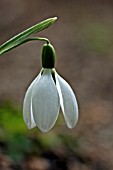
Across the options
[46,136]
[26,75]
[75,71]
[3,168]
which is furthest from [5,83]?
[3,168]

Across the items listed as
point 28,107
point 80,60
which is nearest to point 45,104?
point 28,107

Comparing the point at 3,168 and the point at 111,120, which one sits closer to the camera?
the point at 3,168

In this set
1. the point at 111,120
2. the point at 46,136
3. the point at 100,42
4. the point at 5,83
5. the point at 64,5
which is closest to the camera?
the point at 46,136

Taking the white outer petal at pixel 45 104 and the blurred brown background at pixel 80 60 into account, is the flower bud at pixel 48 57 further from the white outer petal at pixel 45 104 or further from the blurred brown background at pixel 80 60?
the blurred brown background at pixel 80 60

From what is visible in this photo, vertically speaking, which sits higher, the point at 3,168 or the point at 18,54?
the point at 18,54

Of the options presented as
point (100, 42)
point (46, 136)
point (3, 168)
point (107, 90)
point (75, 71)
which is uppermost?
point (100, 42)

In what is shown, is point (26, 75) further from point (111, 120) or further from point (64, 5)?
point (64, 5)

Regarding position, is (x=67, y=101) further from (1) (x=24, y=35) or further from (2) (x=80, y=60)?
(2) (x=80, y=60)
